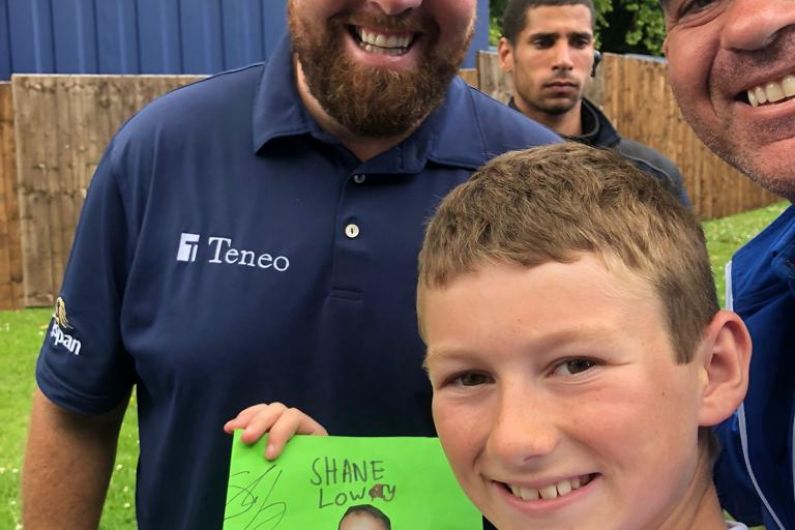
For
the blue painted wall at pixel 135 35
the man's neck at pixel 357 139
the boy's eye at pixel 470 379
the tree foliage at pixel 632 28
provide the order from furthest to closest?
the tree foliage at pixel 632 28
the blue painted wall at pixel 135 35
the man's neck at pixel 357 139
the boy's eye at pixel 470 379

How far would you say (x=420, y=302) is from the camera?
5.40 feet

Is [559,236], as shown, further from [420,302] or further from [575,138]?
[575,138]

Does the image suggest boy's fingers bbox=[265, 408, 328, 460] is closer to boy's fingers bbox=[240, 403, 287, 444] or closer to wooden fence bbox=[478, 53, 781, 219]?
boy's fingers bbox=[240, 403, 287, 444]

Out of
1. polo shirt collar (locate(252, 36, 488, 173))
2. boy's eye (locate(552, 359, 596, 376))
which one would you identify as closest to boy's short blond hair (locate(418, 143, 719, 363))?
boy's eye (locate(552, 359, 596, 376))

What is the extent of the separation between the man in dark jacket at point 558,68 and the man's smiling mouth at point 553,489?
353 cm

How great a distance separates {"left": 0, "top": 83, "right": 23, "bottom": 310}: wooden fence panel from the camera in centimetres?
870

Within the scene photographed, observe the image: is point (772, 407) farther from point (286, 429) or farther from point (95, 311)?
point (95, 311)

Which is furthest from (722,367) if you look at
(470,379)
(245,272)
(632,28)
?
(632,28)

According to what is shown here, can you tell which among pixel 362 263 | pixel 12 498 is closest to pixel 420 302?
pixel 362 263

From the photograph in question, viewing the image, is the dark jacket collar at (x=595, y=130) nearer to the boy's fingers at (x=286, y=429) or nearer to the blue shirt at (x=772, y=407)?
the blue shirt at (x=772, y=407)

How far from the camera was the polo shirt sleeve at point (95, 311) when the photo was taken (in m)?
2.07

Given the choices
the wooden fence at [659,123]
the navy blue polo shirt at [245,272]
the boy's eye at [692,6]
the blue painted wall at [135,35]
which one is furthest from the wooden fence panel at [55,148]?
the boy's eye at [692,6]
